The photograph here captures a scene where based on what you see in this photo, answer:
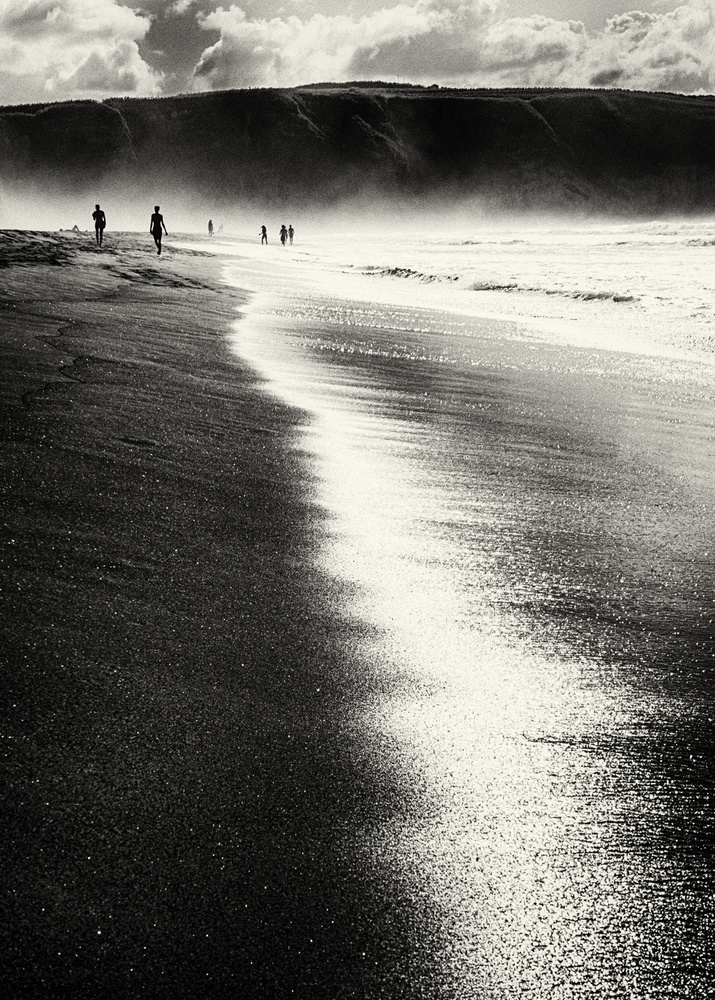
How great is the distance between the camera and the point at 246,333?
10258 millimetres

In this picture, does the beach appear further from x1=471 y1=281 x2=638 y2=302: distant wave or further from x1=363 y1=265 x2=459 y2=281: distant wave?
x1=363 y1=265 x2=459 y2=281: distant wave

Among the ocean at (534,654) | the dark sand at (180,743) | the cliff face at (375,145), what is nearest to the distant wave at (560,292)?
the ocean at (534,654)

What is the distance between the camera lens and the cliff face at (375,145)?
14812 cm

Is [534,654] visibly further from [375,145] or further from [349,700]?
[375,145]

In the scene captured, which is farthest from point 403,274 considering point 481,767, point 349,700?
point 481,767

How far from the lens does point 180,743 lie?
2.17 metres

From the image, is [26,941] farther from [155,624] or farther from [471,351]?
[471,351]

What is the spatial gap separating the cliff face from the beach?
496 feet

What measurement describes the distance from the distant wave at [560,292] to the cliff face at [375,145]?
13416 centimetres

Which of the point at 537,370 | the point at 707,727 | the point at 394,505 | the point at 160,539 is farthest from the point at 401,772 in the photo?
the point at 537,370

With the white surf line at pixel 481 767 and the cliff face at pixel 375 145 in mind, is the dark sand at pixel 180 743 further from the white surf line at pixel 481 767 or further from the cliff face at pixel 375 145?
the cliff face at pixel 375 145

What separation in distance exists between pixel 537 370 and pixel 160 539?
20.2 ft

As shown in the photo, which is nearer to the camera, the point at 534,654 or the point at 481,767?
the point at 481,767

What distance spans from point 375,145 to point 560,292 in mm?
148687
